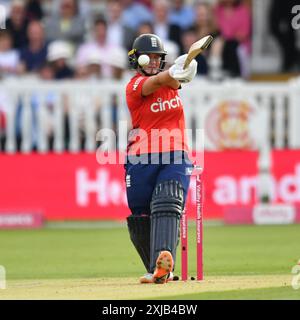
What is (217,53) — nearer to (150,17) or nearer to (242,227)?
(150,17)

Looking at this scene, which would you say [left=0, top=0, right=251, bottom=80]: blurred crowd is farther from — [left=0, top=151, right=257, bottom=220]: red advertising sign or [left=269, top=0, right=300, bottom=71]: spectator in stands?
[left=0, top=151, right=257, bottom=220]: red advertising sign

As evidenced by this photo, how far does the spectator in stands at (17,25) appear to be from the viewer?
63.1ft

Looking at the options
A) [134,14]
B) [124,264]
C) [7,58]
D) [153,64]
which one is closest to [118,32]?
[134,14]

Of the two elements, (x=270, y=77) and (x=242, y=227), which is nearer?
(x=242, y=227)

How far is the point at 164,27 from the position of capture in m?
18.9

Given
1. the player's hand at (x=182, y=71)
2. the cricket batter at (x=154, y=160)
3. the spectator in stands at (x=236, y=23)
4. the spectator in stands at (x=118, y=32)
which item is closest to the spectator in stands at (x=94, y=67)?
the spectator in stands at (x=118, y=32)

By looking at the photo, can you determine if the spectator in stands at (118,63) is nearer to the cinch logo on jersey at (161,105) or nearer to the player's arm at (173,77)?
the cinch logo on jersey at (161,105)

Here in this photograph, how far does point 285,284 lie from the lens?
972cm

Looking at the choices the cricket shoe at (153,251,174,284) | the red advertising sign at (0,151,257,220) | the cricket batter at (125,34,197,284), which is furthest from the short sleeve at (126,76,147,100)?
the red advertising sign at (0,151,257,220)

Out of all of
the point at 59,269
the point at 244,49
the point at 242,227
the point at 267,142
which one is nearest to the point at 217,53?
the point at 244,49

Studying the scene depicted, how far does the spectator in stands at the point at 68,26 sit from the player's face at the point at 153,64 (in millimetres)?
9898

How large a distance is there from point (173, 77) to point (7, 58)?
9775mm

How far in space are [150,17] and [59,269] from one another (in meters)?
8.67

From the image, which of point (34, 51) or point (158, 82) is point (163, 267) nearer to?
point (158, 82)
